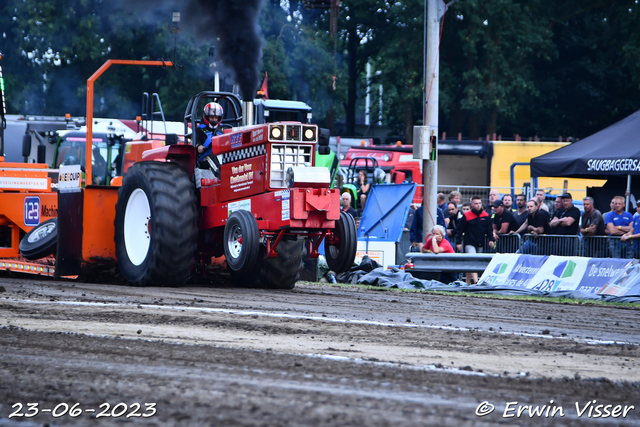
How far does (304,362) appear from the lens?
5016mm

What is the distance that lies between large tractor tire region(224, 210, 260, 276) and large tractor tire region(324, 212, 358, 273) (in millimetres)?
1083

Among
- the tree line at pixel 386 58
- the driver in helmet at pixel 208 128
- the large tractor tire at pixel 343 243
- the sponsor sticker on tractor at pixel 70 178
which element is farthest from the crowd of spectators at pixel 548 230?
the tree line at pixel 386 58

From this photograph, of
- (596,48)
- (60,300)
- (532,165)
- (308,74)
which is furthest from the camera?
(596,48)

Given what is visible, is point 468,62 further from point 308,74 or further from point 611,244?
point 611,244

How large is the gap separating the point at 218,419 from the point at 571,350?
3188mm

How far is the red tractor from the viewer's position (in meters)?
9.81

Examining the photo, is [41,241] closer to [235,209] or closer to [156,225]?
[156,225]

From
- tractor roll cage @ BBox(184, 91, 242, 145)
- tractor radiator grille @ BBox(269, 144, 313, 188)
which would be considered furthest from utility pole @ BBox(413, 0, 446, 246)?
tractor radiator grille @ BBox(269, 144, 313, 188)

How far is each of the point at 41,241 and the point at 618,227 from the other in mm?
8801

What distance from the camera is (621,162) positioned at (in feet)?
49.8

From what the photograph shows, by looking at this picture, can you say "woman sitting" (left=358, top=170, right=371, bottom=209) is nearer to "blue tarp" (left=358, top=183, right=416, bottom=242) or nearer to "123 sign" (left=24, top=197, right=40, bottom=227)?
"blue tarp" (left=358, top=183, right=416, bottom=242)

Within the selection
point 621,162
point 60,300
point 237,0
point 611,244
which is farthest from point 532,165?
point 60,300

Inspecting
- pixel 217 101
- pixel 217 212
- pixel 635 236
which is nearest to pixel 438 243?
pixel 635 236

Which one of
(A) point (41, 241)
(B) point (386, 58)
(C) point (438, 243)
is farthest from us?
(B) point (386, 58)
